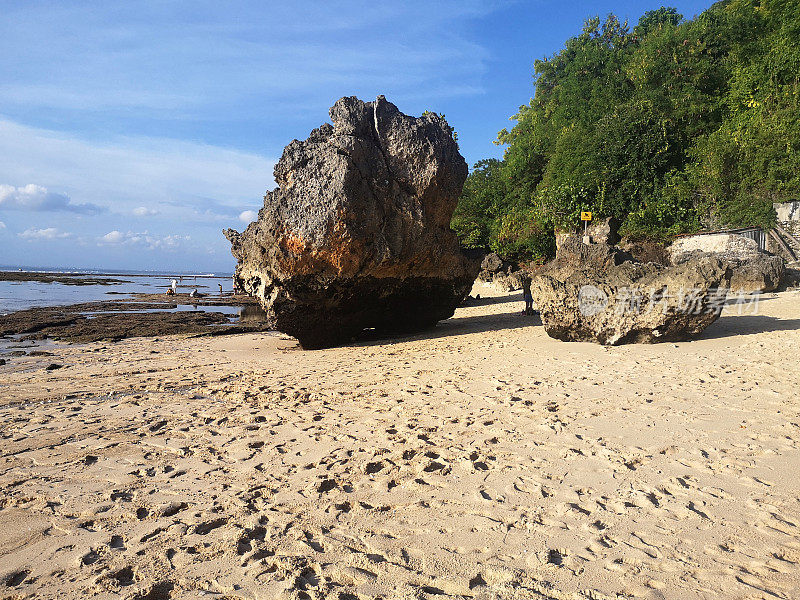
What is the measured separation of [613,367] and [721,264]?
10.6 feet

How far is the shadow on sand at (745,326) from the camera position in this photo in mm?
8586

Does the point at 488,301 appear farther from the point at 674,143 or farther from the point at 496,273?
the point at 674,143

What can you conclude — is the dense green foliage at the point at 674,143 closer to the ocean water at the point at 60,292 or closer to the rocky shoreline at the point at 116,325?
the rocky shoreline at the point at 116,325

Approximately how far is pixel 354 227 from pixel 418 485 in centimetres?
637

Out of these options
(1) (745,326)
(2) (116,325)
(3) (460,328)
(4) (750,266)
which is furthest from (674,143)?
(2) (116,325)

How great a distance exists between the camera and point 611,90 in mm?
30438

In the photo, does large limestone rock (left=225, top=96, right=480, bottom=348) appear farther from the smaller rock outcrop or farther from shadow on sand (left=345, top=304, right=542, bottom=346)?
the smaller rock outcrop

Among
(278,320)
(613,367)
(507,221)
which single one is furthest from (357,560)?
(507,221)

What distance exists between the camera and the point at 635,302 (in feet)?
26.3

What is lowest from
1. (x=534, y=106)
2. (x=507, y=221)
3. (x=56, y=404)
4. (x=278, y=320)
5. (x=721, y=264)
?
(x=56, y=404)

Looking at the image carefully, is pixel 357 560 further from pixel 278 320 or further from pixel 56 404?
pixel 278 320

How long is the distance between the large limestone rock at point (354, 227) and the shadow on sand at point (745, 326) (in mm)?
5191

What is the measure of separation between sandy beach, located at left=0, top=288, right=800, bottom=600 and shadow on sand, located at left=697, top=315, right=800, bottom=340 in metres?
1.79

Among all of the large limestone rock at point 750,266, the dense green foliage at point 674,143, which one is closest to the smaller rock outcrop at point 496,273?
the dense green foliage at point 674,143
